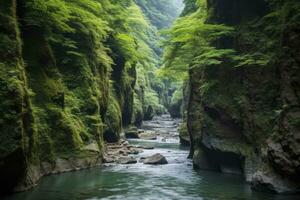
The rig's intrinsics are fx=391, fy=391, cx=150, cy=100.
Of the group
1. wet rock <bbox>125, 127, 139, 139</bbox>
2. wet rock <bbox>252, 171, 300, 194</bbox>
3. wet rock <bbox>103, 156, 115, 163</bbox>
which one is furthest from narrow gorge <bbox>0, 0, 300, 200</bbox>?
wet rock <bbox>125, 127, 139, 139</bbox>

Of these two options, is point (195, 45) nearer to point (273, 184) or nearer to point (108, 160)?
point (108, 160)

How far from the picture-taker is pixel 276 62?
55.9 feet

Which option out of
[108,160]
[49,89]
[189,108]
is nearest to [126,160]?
[108,160]

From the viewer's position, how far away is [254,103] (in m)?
18.2

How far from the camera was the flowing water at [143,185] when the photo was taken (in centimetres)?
1422

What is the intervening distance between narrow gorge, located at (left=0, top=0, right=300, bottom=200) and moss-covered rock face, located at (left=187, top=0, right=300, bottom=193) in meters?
0.05

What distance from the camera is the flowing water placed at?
46.6ft

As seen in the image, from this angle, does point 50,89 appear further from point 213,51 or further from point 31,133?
point 213,51

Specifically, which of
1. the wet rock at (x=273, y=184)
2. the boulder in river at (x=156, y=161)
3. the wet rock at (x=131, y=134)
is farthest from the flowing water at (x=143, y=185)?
the wet rock at (x=131, y=134)

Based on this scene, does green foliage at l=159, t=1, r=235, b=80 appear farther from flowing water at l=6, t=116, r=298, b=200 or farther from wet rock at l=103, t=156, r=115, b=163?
wet rock at l=103, t=156, r=115, b=163

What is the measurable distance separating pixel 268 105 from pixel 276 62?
6.52 feet

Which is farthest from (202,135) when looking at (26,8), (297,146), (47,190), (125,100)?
(125,100)

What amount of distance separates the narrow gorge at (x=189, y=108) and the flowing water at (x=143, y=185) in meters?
0.04

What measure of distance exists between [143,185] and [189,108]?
→ 8.94m
